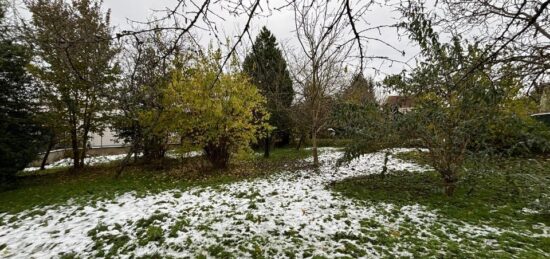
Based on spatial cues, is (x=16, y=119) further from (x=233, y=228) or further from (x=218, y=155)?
(x=233, y=228)

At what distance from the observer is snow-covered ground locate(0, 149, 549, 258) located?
3920 mm

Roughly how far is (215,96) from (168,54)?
25.5 feet

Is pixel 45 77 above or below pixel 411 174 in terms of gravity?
above

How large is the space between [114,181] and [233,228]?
590 cm

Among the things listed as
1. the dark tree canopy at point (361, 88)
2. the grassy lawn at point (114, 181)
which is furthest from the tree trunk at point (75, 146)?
the dark tree canopy at point (361, 88)

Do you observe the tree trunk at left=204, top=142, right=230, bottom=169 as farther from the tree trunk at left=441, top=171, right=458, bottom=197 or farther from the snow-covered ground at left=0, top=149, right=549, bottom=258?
the tree trunk at left=441, top=171, right=458, bottom=197

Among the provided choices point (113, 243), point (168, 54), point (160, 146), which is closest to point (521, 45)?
point (168, 54)

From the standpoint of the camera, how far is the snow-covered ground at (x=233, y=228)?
12.9ft

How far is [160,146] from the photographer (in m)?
11.0

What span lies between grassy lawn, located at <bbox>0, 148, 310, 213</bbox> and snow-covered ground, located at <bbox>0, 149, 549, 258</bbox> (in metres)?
0.97

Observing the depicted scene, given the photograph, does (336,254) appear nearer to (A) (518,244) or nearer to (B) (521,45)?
(A) (518,244)

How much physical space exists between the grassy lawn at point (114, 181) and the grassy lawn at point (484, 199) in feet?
12.1

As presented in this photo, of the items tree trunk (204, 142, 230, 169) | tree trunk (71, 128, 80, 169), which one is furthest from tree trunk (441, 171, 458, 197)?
tree trunk (71, 128, 80, 169)

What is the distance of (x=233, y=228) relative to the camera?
4609 mm
